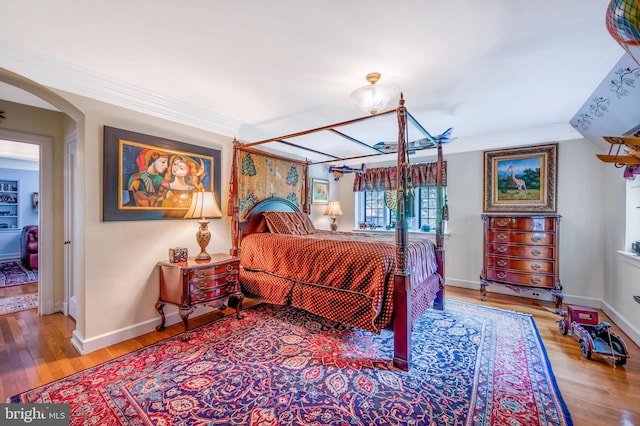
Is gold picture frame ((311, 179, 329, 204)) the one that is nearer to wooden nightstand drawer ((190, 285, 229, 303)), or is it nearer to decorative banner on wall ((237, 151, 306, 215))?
decorative banner on wall ((237, 151, 306, 215))

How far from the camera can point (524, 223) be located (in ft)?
12.0

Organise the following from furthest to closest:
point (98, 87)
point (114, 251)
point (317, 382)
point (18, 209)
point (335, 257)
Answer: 1. point (18, 209)
2. point (335, 257)
3. point (114, 251)
4. point (98, 87)
5. point (317, 382)

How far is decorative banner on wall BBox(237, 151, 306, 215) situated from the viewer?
→ 12.3 feet

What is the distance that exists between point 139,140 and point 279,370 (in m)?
2.53

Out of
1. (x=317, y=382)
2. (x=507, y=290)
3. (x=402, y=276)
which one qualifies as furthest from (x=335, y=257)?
(x=507, y=290)

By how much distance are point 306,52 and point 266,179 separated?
7.63 ft

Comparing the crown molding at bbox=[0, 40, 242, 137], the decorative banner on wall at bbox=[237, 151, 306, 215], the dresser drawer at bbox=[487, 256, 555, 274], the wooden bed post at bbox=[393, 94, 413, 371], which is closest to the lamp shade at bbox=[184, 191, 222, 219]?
the decorative banner on wall at bbox=[237, 151, 306, 215]

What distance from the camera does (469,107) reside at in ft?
10.1

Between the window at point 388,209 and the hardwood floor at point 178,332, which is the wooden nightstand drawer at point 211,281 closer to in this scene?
the hardwood floor at point 178,332

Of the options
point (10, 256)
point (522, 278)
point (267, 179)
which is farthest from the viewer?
point (10, 256)

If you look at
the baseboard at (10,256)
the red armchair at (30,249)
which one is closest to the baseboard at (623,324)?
the red armchair at (30,249)

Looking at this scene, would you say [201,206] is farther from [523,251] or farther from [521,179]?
[521,179]

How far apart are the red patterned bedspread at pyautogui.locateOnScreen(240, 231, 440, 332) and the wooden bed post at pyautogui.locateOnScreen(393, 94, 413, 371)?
10cm

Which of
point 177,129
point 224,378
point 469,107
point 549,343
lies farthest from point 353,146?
point 224,378
